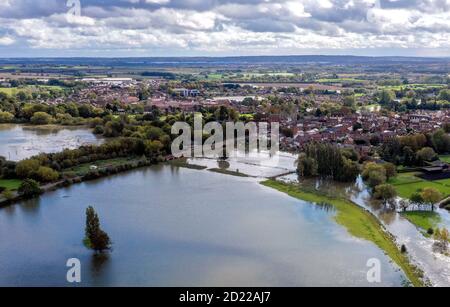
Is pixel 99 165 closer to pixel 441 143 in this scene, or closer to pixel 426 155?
pixel 426 155

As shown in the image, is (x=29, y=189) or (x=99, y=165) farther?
(x=99, y=165)

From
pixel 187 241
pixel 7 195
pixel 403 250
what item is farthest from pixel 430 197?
pixel 7 195

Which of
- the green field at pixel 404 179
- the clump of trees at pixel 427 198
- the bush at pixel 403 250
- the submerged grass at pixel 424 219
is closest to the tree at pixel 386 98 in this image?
the green field at pixel 404 179

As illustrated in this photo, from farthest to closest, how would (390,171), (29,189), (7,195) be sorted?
(390,171), (29,189), (7,195)

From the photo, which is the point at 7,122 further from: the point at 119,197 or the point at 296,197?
the point at 296,197

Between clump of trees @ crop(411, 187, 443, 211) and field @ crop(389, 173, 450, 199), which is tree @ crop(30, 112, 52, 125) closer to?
field @ crop(389, 173, 450, 199)

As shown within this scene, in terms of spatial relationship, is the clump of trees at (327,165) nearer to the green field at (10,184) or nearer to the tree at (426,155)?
the tree at (426,155)
